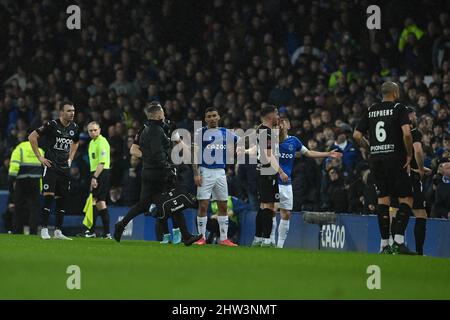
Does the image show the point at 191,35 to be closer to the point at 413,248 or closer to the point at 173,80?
the point at 173,80

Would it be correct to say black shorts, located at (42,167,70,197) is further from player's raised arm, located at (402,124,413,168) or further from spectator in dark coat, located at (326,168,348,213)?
player's raised arm, located at (402,124,413,168)

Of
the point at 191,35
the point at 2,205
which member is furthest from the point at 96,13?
the point at 2,205

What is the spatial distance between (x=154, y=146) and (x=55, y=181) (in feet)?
8.82

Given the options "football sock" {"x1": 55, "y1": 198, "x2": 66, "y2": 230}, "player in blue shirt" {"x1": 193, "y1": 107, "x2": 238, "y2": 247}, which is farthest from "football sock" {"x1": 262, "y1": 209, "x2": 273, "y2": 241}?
"football sock" {"x1": 55, "y1": 198, "x2": 66, "y2": 230}

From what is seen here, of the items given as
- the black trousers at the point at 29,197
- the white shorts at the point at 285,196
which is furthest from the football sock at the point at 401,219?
the black trousers at the point at 29,197

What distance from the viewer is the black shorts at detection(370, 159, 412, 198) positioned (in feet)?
48.0

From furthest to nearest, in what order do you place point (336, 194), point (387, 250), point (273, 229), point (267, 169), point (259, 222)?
point (336, 194) → point (273, 229) → point (259, 222) → point (267, 169) → point (387, 250)

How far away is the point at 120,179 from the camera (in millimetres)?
25344

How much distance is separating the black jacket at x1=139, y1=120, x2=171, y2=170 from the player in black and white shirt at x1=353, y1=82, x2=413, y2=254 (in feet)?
9.76

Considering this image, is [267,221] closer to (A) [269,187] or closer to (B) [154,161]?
(A) [269,187]

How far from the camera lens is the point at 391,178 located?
14.8 metres

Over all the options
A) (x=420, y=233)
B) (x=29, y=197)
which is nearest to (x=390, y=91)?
(x=420, y=233)

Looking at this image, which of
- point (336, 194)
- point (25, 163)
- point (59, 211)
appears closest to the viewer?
point (59, 211)
